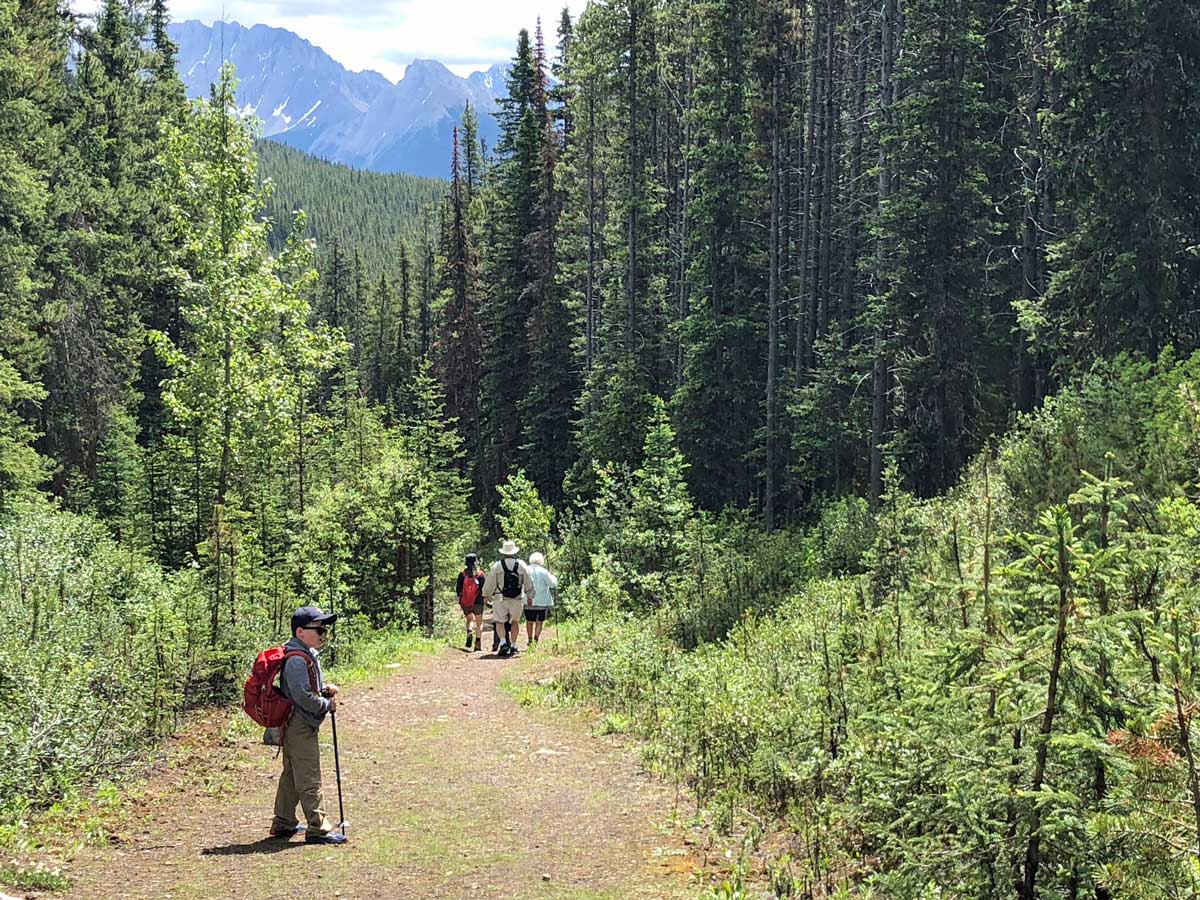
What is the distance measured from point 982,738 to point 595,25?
113 ft

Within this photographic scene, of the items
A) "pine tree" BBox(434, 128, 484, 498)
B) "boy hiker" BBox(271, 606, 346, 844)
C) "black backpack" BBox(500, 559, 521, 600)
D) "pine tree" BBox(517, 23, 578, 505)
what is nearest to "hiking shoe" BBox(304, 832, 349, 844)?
"boy hiker" BBox(271, 606, 346, 844)

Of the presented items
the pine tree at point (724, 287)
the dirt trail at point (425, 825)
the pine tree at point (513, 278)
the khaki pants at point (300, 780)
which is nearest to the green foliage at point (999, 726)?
the dirt trail at point (425, 825)

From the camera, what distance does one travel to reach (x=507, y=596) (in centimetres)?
1666

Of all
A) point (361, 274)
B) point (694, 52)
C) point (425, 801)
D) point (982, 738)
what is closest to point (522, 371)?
point (694, 52)

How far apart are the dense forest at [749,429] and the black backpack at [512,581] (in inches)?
66.1

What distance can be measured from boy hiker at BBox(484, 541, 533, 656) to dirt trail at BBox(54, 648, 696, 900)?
16.3 feet

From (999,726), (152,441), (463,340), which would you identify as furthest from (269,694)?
(463,340)

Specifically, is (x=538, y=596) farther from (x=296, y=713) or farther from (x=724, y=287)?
(x=724, y=287)

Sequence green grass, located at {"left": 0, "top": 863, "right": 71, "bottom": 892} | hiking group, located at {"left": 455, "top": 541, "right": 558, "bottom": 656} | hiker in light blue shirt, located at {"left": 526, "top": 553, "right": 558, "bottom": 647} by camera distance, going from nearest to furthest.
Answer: green grass, located at {"left": 0, "top": 863, "right": 71, "bottom": 892} < hiking group, located at {"left": 455, "top": 541, "right": 558, "bottom": 656} < hiker in light blue shirt, located at {"left": 526, "top": 553, "right": 558, "bottom": 647}

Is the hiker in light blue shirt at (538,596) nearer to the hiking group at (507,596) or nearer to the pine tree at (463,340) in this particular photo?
the hiking group at (507,596)

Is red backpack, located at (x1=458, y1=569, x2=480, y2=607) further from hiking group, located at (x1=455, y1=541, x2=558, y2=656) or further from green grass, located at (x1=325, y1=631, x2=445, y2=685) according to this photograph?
green grass, located at (x1=325, y1=631, x2=445, y2=685)

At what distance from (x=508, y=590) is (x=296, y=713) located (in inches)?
363

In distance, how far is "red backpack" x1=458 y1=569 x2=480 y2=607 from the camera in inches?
696

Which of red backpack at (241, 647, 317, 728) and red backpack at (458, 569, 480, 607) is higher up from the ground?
red backpack at (241, 647, 317, 728)
